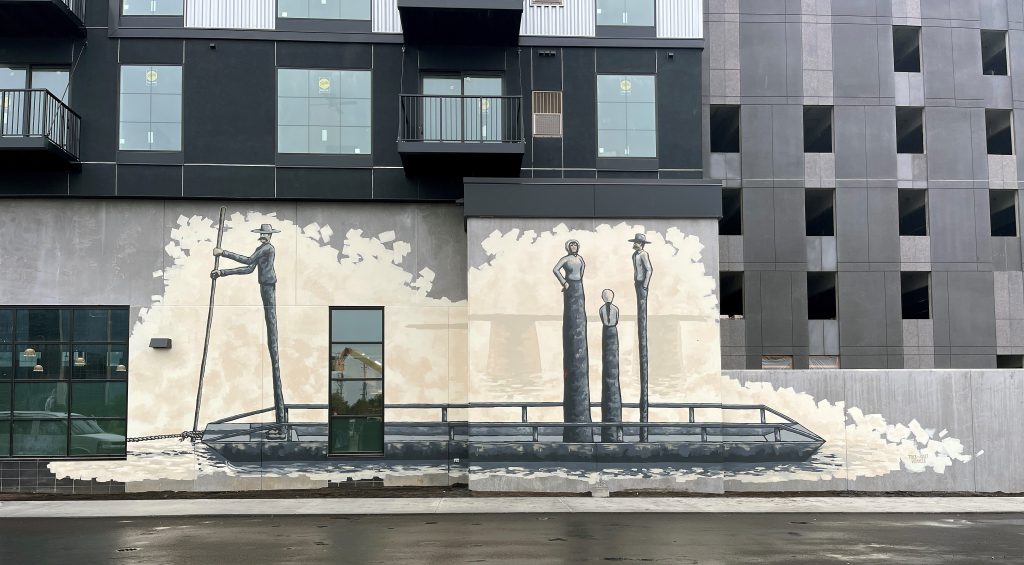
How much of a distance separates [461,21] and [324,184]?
168 inches

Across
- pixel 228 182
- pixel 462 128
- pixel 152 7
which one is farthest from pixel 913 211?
pixel 152 7

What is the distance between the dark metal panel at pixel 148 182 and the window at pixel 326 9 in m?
4.11

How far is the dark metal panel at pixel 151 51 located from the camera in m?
16.8

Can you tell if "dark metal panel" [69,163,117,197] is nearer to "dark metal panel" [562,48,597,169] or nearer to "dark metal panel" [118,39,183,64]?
"dark metal panel" [118,39,183,64]

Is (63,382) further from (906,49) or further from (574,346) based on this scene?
(906,49)

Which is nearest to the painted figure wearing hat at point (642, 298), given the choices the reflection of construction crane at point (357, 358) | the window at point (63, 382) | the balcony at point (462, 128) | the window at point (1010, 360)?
the balcony at point (462, 128)

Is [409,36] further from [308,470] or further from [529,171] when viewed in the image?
[308,470]

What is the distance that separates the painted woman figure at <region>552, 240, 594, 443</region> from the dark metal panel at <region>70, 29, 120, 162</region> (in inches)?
368

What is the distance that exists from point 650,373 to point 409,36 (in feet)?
27.4

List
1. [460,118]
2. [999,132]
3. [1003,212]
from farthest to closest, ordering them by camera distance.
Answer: [999,132]
[1003,212]
[460,118]

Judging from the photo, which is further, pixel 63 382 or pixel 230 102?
pixel 230 102

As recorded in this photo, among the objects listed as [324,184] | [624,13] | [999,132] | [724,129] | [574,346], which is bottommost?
[574,346]

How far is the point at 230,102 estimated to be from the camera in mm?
16922

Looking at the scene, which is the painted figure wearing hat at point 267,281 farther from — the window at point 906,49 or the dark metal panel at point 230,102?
the window at point 906,49
